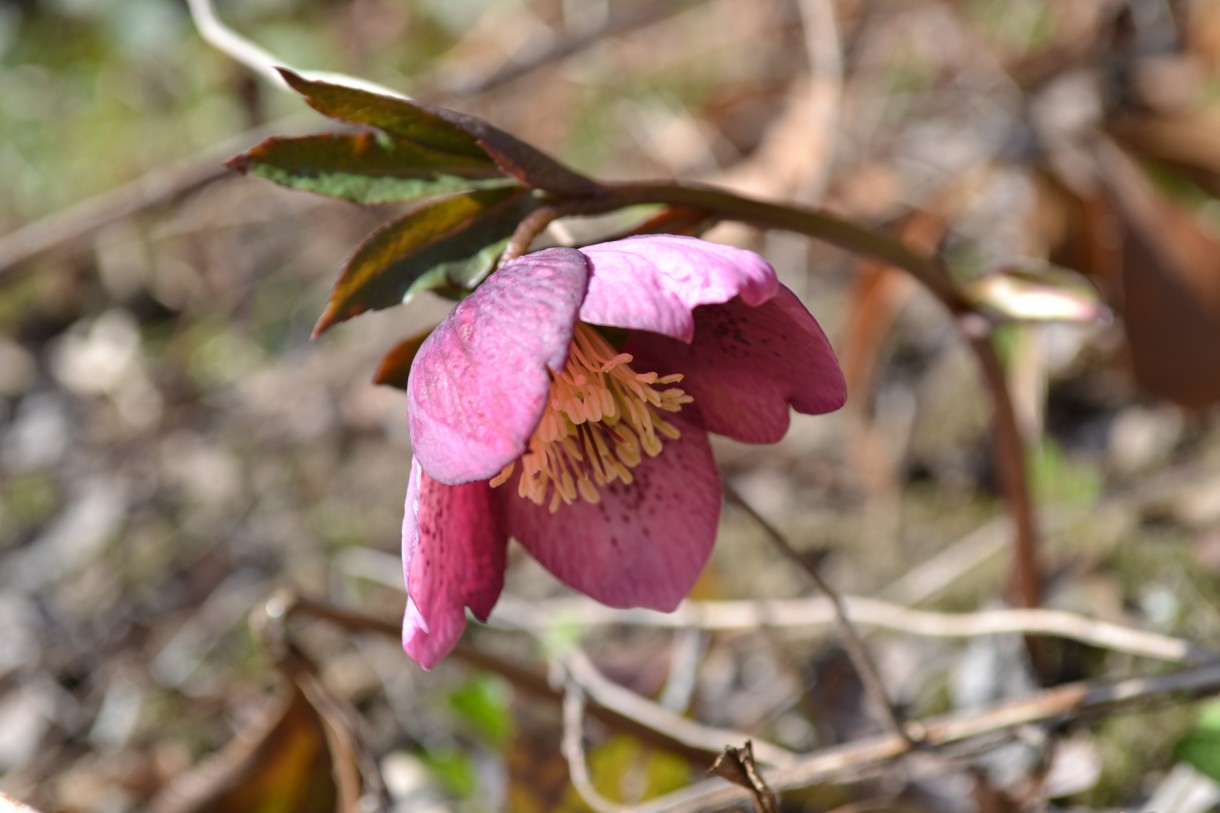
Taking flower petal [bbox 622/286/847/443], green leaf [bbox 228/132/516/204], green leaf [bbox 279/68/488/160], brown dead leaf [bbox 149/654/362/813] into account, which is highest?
green leaf [bbox 279/68/488/160]

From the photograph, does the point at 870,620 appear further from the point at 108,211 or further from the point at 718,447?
the point at 108,211

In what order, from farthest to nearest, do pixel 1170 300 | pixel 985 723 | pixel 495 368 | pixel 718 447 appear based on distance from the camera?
pixel 718 447 → pixel 1170 300 → pixel 985 723 → pixel 495 368

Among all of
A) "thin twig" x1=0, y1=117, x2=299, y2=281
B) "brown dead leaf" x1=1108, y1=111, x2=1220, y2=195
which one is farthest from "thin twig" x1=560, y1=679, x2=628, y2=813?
"brown dead leaf" x1=1108, y1=111, x2=1220, y2=195

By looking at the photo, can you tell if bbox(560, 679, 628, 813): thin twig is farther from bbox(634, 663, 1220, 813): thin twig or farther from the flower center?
the flower center

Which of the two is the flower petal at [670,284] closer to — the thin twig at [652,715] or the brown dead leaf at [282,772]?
the thin twig at [652,715]

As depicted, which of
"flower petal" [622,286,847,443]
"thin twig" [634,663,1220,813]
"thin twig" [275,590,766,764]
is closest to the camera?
"flower petal" [622,286,847,443]

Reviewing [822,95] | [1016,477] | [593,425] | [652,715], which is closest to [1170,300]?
[1016,477]

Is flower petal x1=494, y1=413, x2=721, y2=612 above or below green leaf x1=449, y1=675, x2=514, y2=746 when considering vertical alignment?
above
